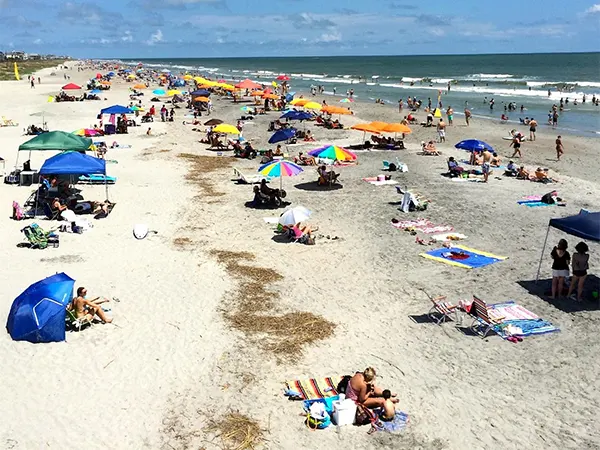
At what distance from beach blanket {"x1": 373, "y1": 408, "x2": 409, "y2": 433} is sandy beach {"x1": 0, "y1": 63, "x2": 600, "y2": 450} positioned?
8 cm

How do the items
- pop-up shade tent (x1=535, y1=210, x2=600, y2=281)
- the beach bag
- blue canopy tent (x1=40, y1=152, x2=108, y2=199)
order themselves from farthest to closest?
1. blue canopy tent (x1=40, y1=152, x2=108, y2=199)
2. pop-up shade tent (x1=535, y1=210, x2=600, y2=281)
3. the beach bag

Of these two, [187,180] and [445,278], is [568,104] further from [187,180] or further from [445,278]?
Result: [445,278]

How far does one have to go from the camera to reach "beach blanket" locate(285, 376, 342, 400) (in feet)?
24.6

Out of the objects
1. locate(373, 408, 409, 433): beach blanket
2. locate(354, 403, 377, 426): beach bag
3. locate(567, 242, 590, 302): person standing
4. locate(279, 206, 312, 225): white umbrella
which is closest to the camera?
locate(373, 408, 409, 433): beach blanket

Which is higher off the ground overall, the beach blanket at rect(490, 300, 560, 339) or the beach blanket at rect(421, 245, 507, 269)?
the beach blanket at rect(421, 245, 507, 269)

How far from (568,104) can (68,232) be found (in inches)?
1813

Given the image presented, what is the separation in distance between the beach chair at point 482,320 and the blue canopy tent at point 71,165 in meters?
10.6

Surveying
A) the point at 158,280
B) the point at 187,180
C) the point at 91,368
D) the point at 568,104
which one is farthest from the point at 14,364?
the point at 568,104

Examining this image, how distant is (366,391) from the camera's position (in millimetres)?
7145

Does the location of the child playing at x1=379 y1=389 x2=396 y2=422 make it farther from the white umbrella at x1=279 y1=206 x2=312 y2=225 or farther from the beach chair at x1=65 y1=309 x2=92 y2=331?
the white umbrella at x1=279 y1=206 x2=312 y2=225

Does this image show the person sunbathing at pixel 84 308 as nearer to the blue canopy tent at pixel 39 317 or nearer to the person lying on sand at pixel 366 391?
the blue canopy tent at pixel 39 317

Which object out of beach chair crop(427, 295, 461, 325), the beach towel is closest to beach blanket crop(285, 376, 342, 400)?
beach chair crop(427, 295, 461, 325)

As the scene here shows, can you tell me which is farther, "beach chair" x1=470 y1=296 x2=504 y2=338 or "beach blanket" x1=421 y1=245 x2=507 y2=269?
"beach blanket" x1=421 y1=245 x2=507 y2=269

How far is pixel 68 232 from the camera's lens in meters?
14.1
